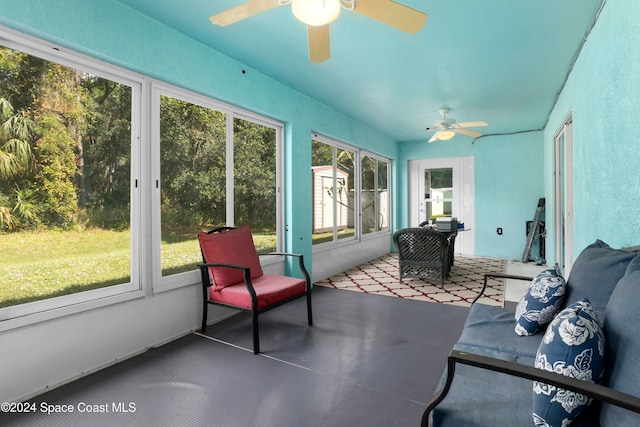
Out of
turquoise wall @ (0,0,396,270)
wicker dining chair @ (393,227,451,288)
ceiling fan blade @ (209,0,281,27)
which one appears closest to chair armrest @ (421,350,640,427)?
ceiling fan blade @ (209,0,281,27)

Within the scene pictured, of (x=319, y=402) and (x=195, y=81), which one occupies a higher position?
(x=195, y=81)

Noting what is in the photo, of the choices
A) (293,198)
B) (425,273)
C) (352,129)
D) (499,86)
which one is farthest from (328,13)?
(352,129)

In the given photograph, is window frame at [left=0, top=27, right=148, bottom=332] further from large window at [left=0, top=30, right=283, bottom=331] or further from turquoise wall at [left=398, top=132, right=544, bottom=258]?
turquoise wall at [left=398, top=132, right=544, bottom=258]

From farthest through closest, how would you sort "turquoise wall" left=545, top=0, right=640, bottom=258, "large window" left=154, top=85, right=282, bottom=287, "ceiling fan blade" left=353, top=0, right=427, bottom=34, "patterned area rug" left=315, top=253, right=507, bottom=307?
"patterned area rug" left=315, top=253, right=507, bottom=307
"large window" left=154, top=85, right=282, bottom=287
"turquoise wall" left=545, top=0, right=640, bottom=258
"ceiling fan blade" left=353, top=0, right=427, bottom=34

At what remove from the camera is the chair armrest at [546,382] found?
0.80 m

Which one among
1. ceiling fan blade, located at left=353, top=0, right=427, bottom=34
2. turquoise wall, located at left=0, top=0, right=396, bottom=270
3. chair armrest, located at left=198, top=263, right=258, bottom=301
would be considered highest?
turquoise wall, located at left=0, top=0, right=396, bottom=270

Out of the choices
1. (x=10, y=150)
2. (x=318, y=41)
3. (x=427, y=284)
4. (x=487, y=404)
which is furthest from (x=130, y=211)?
(x=427, y=284)

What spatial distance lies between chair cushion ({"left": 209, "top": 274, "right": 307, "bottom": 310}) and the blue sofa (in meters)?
1.45

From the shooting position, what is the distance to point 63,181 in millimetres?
2203

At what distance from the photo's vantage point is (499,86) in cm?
394

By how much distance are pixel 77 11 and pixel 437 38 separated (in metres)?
2.60

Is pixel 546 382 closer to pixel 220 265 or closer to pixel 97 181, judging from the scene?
pixel 220 265

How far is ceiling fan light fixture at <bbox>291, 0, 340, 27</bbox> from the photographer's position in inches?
57.6

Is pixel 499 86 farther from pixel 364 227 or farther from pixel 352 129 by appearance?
pixel 364 227
